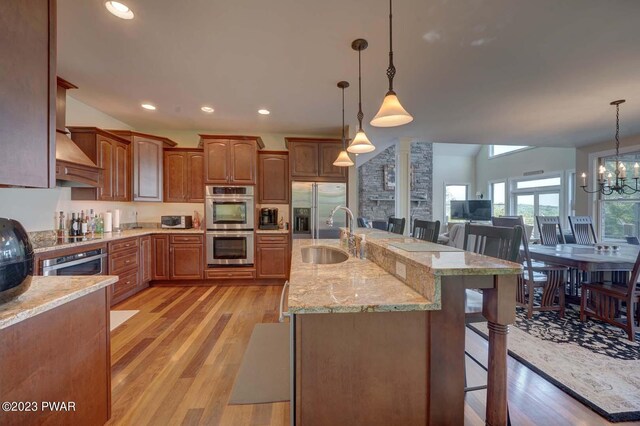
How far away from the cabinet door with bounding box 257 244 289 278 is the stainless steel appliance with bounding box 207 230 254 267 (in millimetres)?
176

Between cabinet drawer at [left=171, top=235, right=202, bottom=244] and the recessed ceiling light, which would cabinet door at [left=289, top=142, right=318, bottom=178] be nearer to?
cabinet drawer at [left=171, top=235, right=202, bottom=244]

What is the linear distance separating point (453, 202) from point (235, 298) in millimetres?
7865

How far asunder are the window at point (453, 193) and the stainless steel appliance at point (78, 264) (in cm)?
946

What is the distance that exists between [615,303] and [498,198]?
22.8 ft

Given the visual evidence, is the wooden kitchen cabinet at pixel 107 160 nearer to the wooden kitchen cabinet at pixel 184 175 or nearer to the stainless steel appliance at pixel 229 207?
the wooden kitchen cabinet at pixel 184 175

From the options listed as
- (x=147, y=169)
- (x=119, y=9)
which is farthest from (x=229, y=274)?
(x=119, y=9)

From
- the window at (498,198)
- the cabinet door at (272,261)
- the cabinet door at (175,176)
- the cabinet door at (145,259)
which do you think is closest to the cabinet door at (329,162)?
the cabinet door at (272,261)

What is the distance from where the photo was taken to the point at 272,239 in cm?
426

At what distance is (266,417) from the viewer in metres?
1.56

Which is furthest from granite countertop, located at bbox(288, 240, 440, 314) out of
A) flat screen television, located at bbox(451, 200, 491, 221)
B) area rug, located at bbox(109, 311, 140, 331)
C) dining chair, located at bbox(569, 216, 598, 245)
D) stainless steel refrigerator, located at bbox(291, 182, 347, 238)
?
flat screen television, located at bbox(451, 200, 491, 221)

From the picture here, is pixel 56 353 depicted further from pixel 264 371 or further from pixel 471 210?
pixel 471 210

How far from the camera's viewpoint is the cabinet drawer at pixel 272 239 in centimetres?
423

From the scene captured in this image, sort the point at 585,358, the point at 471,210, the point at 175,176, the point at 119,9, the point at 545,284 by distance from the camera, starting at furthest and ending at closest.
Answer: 1. the point at 471,210
2. the point at 175,176
3. the point at 545,284
4. the point at 585,358
5. the point at 119,9

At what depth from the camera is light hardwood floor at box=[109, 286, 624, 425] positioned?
1.55 metres
